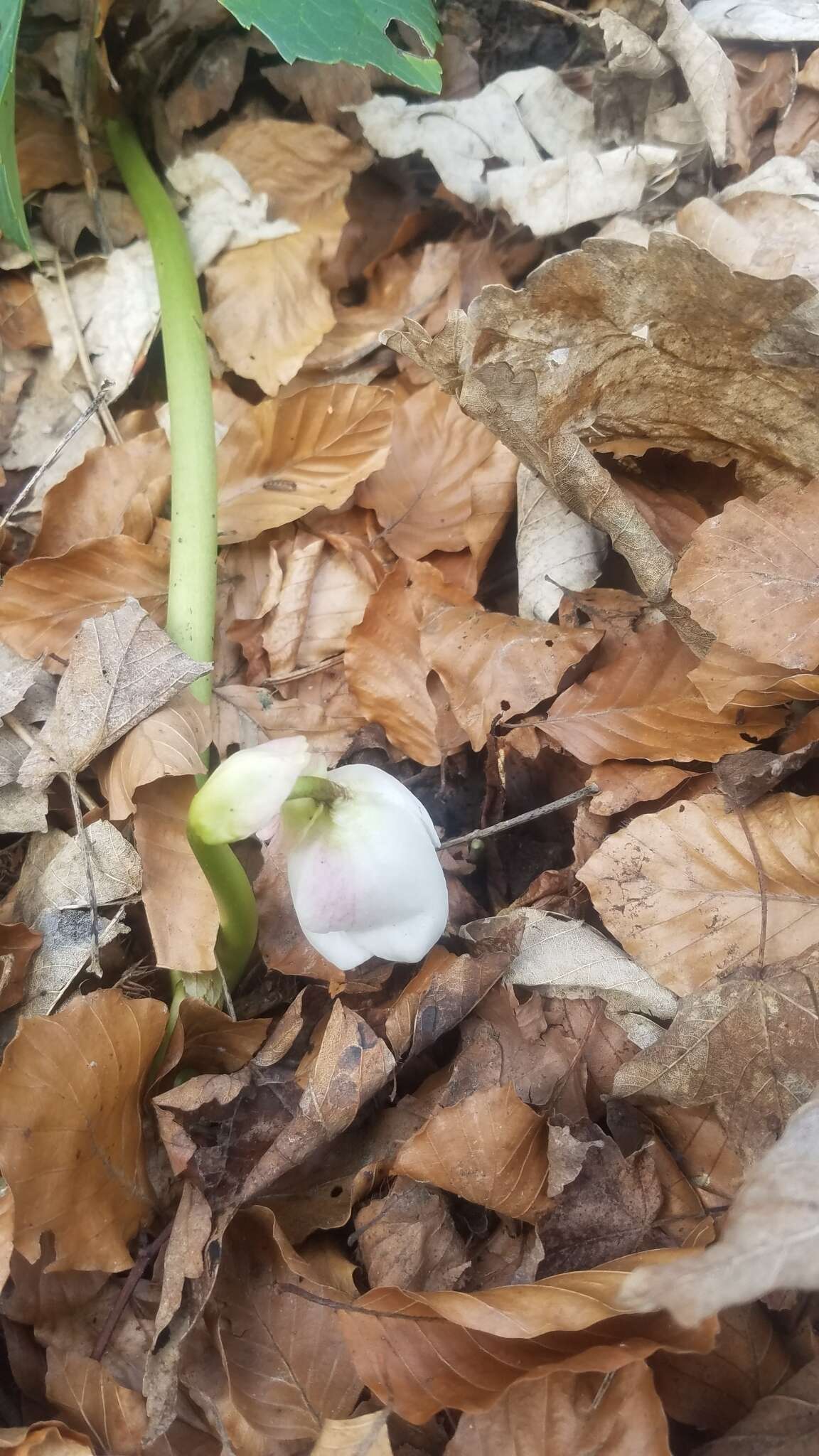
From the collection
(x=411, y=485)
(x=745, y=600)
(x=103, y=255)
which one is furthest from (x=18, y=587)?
(x=745, y=600)

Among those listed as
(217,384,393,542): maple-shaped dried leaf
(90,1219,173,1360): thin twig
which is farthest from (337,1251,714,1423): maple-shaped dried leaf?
(217,384,393,542): maple-shaped dried leaf

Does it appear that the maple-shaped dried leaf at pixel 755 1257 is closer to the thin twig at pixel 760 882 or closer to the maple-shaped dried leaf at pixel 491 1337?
the maple-shaped dried leaf at pixel 491 1337

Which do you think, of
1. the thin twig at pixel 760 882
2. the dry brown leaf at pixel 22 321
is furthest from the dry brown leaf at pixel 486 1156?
the dry brown leaf at pixel 22 321

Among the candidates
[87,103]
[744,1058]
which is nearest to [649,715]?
[744,1058]

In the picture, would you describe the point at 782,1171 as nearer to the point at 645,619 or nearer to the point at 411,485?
the point at 645,619

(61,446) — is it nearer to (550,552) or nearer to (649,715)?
(550,552)

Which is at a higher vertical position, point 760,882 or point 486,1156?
point 760,882
